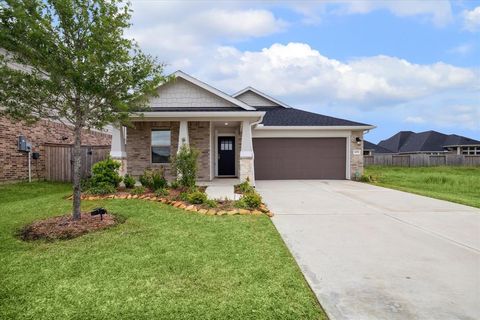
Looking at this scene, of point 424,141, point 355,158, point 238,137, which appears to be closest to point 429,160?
point 424,141

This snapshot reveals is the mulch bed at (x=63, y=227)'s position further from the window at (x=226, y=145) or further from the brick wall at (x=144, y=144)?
the window at (x=226, y=145)

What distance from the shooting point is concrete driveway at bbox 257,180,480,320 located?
312 centimetres

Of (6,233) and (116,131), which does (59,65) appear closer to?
(6,233)

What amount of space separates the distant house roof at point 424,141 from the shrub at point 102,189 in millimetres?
37354

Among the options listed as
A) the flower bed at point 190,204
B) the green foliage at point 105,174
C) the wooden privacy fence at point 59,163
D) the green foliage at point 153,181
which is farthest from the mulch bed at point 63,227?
the wooden privacy fence at point 59,163

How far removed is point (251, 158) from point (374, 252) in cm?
738

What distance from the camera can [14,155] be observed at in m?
12.0

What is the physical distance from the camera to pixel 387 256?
14.8ft

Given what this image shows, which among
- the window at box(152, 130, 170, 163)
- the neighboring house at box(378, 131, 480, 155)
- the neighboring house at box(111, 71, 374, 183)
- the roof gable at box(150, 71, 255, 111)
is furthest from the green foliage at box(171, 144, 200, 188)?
the neighboring house at box(378, 131, 480, 155)

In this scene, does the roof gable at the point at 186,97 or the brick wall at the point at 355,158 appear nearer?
the roof gable at the point at 186,97

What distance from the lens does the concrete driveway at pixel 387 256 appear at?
10.2 feet

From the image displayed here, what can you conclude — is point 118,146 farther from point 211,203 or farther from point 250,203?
point 250,203

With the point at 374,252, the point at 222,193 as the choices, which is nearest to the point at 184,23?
the point at 222,193

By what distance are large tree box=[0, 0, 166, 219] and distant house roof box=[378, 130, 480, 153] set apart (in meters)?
38.8
